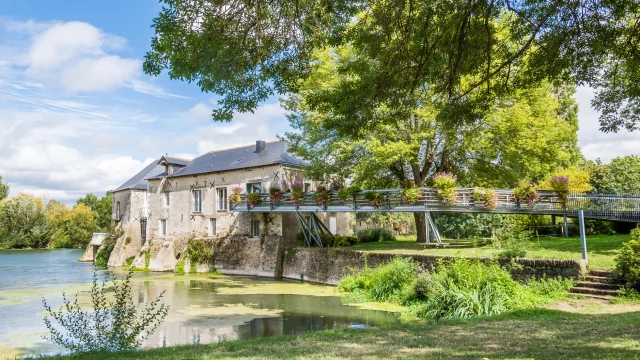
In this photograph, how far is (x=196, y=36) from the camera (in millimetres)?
5891

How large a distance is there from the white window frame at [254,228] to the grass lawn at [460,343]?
1788 centimetres

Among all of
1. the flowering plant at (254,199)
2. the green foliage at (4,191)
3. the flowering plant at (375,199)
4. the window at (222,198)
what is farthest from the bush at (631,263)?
the green foliage at (4,191)

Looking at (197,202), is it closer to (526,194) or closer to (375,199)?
(375,199)

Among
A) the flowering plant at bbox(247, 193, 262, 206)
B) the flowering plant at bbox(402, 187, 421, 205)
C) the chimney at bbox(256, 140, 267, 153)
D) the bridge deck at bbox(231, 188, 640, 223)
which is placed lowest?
the bridge deck at bbox(231, 188, 640, 223)

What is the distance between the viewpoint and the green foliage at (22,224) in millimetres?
56562

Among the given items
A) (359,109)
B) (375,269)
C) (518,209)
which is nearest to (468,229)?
(518,209)

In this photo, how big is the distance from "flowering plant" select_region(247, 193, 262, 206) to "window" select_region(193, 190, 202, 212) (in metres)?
5.65

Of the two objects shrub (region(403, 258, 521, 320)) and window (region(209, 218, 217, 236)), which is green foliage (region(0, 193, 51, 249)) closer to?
window (region(209, 218, 217, 236))

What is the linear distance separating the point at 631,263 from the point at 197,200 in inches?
933

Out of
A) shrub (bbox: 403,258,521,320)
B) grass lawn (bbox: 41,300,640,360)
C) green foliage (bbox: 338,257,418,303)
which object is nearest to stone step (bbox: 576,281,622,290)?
shrub (bbox: 403,258,521,320)

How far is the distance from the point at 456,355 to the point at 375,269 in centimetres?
1051

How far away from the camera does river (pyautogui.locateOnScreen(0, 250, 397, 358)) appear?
32.4 feet

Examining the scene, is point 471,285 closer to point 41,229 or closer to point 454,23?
point 454,23

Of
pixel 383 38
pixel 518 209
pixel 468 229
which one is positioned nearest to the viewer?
pixel 383 38
